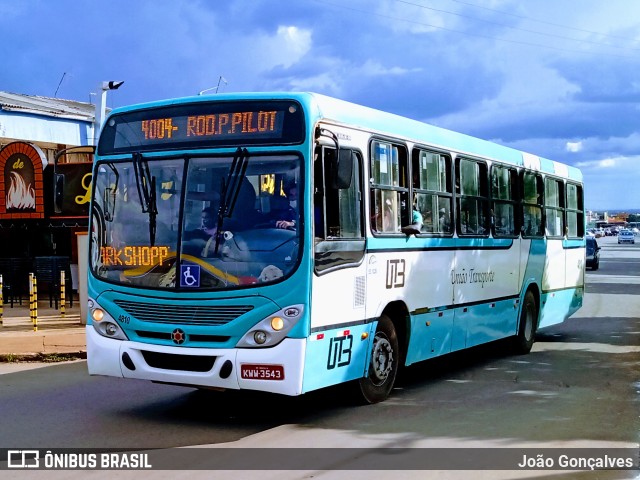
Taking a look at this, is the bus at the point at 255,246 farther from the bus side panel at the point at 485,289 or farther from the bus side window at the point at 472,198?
the bus side window at the point at 472,198

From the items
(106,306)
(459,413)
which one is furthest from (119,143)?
(459,413)

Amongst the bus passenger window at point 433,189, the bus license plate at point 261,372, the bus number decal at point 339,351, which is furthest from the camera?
the bus passenger window at point 433,189

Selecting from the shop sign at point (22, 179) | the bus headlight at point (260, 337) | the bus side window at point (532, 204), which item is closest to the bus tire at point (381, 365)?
the bus headlight at point (260, 337)

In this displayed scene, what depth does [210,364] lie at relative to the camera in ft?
26.7

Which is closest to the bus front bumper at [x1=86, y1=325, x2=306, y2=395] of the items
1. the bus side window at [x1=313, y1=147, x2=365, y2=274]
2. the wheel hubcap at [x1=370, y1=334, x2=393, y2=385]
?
the bus side window at [x1=313, y1=147, x2=365, y2=274]

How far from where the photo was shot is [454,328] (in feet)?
37.6

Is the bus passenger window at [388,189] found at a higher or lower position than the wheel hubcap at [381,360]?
higher

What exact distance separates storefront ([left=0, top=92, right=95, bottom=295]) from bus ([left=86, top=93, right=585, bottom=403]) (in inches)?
469

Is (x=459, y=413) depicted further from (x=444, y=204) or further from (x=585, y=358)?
(x=585, y=358)

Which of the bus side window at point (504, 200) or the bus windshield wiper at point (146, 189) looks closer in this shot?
the bus windshield wiper at point (146, 189)

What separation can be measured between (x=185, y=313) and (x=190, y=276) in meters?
0.35

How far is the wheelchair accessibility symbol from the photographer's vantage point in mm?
8203

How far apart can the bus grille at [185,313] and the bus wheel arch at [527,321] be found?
7173 millimetres

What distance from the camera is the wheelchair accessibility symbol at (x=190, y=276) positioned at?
820cm
